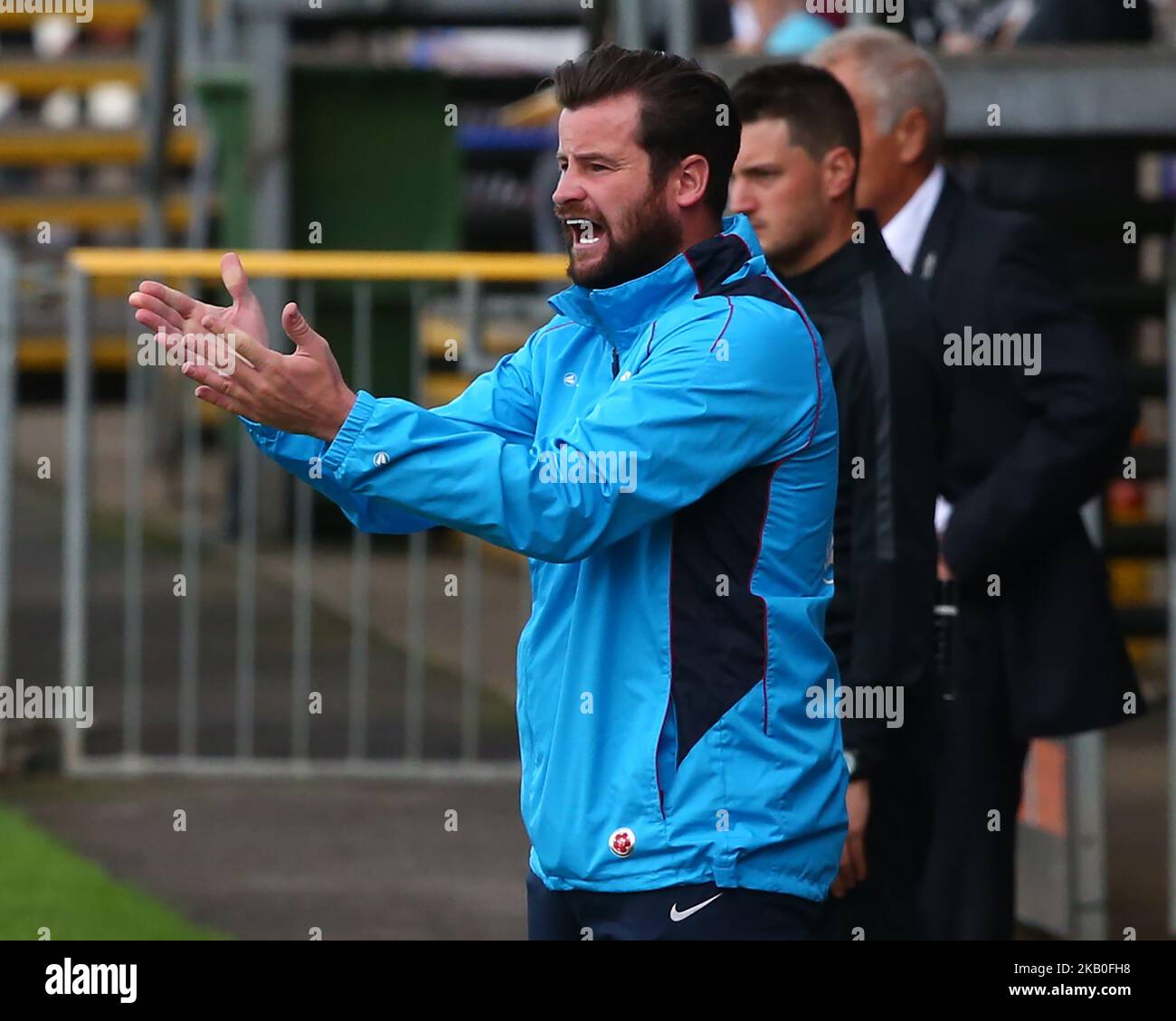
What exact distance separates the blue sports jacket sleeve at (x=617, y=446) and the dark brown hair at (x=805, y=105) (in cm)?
130

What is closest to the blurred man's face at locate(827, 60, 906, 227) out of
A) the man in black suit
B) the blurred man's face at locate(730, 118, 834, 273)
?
the man in black suit

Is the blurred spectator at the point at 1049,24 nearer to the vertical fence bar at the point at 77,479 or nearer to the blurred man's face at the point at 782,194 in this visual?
the vertical fence bar at the point at 77,479

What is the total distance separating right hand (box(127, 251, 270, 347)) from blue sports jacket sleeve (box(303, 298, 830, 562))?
0.24 meters

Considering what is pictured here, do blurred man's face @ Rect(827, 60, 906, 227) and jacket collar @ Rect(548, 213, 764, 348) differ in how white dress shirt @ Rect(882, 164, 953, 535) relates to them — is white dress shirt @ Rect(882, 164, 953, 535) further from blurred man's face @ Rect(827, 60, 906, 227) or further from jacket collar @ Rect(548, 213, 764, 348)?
jacket collar @ Rect(548, 213, 764, 348)

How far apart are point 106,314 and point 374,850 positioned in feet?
44.5

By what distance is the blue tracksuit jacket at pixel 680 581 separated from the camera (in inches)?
130

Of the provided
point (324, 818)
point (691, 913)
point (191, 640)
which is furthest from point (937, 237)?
point (191, 640)

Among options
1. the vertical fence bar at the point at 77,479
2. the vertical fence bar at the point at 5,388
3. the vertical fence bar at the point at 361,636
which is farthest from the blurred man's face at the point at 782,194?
the vertical fence bar at the point at 5,388

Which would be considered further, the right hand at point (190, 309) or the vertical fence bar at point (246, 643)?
the vertical fence bar at point (246, 643)

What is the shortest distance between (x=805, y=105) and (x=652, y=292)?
1.36 meters

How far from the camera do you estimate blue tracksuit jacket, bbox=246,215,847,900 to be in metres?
3.31

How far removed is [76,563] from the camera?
8.22 meters

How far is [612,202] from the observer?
3496 millimetres
